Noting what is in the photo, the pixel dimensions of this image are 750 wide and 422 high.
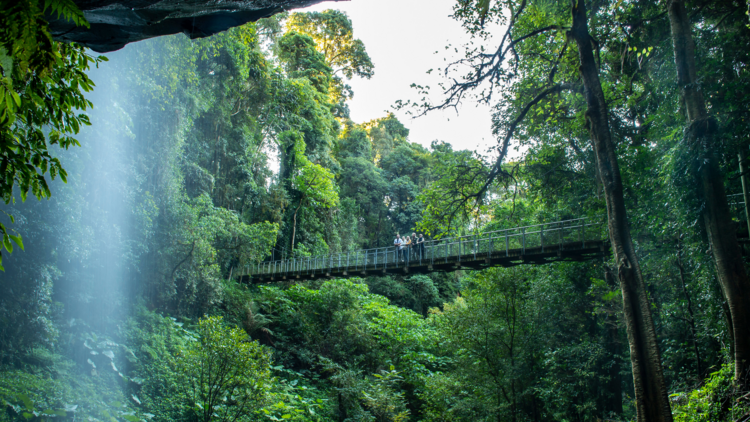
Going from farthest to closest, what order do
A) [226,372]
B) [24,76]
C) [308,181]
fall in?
[308,181]
[226,372]
[24,76]

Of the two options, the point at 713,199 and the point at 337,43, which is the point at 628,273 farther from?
the point at 337,43

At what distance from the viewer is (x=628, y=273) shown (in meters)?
5.23

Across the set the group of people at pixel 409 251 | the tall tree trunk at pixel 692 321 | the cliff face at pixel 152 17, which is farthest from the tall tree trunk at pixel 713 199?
the group of people at pixel 409 251

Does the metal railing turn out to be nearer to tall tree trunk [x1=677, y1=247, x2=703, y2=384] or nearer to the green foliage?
tall tree trunk [x1=677, y1=247, x2=703, y2=384]

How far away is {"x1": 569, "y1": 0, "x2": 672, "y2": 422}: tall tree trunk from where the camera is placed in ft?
16.1

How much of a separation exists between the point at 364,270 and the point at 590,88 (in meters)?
7.86

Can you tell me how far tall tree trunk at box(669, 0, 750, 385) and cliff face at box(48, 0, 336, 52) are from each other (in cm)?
548

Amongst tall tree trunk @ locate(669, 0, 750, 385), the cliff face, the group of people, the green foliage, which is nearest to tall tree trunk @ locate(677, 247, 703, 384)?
the green foliage

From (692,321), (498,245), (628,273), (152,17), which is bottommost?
(692,321)

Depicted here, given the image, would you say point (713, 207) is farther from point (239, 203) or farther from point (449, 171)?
point (239, 203)

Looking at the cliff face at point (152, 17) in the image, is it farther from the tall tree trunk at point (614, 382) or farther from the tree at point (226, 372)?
the tall tree trunk at point (614, 382)

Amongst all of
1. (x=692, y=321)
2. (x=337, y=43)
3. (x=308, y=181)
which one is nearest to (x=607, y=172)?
(x=692, y=321)

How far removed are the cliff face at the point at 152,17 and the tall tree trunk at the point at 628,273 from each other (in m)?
4.89

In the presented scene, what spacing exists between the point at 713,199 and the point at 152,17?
6393mm
